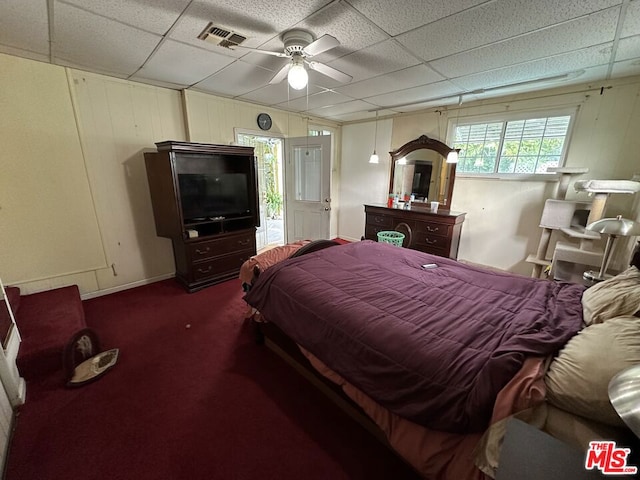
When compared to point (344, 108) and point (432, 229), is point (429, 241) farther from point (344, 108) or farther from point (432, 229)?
point (344, 108)

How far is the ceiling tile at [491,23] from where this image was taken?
143 centimetres

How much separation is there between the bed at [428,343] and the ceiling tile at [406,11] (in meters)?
1.72

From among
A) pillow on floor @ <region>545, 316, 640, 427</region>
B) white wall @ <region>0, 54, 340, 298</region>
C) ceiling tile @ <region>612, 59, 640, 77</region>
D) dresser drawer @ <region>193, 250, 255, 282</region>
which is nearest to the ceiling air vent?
white wall @ <region>0, 54, 340, 298</region>

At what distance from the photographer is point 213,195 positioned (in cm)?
330

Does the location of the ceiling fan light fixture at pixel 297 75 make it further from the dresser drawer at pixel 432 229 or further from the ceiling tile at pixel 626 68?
the ceiling tile at pixel 626 68

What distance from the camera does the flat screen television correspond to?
121 inches

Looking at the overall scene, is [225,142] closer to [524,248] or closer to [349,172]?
[349,172]

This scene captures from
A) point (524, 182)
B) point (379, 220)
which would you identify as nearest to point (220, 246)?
point (379, 220)

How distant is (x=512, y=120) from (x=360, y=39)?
2.55m

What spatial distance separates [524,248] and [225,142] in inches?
172

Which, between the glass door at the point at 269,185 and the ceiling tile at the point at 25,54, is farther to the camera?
the glass door at the point at 269,185

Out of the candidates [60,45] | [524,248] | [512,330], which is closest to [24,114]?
[60,45]

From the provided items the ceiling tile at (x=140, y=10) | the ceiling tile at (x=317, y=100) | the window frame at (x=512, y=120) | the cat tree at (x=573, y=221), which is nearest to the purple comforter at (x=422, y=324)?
the cat tree at (x=573, y=221)
